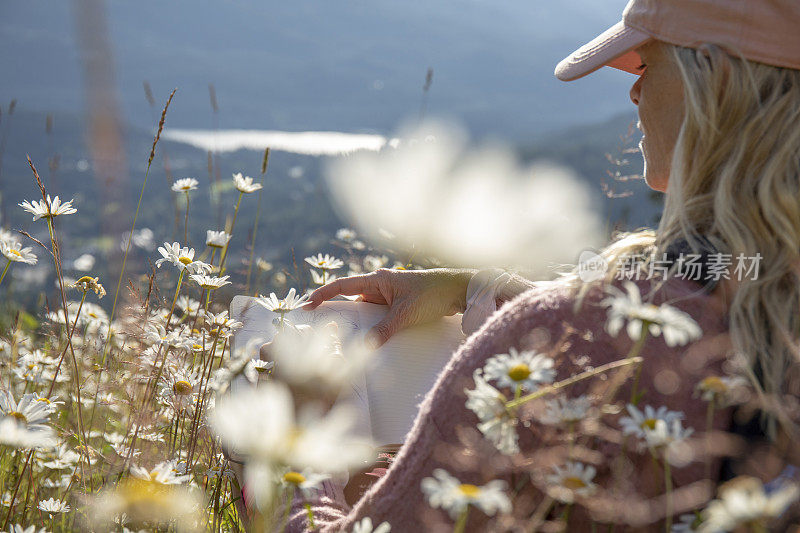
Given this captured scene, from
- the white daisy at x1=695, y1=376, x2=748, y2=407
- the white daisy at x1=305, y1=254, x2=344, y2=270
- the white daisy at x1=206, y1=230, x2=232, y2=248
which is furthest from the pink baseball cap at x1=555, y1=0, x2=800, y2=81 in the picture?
the white daisy at x1=305, y1=254, x2=344, y2=270

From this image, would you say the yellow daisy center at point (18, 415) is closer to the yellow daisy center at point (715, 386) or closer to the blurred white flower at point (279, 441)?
the blurred white flower at point (279, 441)

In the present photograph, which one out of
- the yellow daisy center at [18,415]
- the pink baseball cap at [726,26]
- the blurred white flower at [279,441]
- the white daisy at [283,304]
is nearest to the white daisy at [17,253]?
the yellow daisy center at [18,415]

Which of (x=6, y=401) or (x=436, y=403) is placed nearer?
(x=436, y=403)

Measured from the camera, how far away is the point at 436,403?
1.03 metres

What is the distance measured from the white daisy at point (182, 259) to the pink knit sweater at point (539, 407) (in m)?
0.79

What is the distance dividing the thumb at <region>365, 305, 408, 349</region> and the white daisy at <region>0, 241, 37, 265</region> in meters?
0.84

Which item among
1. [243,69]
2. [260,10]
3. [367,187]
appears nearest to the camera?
[367,187]

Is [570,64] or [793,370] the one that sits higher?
[570,64]

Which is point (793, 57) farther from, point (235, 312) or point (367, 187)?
point (367, 187)

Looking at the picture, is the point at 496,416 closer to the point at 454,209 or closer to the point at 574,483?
the point at 574,483

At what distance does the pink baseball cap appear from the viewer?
1076 millimetres

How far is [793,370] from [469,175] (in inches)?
161

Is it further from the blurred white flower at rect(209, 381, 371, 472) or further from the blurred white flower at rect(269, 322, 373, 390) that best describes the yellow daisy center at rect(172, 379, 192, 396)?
the blurred white flower at rect(209, 381, 371, 472)

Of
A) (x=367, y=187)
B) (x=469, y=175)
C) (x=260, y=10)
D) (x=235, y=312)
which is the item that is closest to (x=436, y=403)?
(x=235, y=312)
